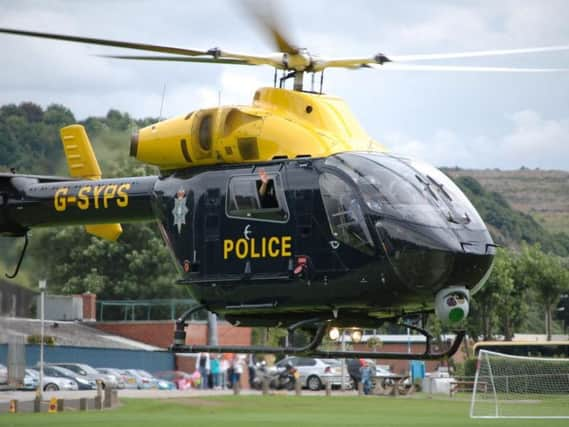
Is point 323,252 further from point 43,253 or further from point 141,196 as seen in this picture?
point 43,253

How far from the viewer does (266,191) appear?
2016 cm

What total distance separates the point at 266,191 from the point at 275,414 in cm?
1684

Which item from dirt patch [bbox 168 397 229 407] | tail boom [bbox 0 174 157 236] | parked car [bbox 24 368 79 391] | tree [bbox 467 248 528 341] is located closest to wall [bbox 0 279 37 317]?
tail boom [bbox 0 174 157 236]

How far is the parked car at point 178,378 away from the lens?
182ft

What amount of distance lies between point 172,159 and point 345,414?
1631 cm

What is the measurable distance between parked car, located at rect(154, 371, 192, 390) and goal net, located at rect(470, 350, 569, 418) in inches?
731

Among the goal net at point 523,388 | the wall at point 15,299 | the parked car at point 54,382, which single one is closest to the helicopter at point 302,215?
the wall at point 15,299

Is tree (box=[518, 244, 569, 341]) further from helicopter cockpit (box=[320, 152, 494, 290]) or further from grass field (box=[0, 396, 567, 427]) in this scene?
helicopter cockpit (box=[320, 152, 494, 290])

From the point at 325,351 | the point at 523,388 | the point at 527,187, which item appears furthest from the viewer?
the point at 527,187

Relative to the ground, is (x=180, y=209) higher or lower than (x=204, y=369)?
higher

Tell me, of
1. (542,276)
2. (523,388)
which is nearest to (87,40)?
(523,388)

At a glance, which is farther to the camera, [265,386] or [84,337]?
[84,337]

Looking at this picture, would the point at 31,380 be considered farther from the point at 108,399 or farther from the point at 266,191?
the point at 266,191

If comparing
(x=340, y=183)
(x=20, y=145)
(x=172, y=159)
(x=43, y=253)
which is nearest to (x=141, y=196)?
(x=172, y=159)
